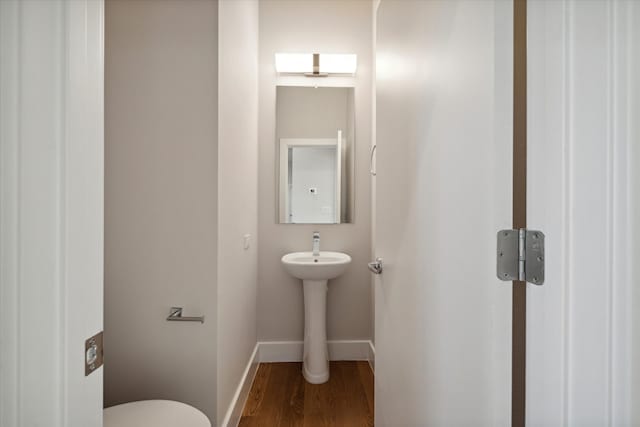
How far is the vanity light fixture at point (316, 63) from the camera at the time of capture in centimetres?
250

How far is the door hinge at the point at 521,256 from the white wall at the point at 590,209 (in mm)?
21

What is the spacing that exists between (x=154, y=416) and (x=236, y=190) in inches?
42.2

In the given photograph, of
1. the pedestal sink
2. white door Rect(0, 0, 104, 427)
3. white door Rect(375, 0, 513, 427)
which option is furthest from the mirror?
white door Rect(0, 0, 104, 427)

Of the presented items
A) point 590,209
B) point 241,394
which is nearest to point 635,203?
point 590,209

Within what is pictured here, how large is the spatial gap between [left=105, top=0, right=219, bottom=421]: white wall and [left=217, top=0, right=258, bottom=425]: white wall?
0.19 feet

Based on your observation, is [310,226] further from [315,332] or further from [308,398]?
[308,398]

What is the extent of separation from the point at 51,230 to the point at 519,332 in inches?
32.9

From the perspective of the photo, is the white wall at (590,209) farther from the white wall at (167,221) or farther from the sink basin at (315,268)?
the sink basin at (315,268)

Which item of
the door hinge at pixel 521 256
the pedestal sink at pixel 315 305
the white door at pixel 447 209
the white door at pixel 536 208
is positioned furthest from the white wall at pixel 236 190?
the door hinge at pixel 521 256

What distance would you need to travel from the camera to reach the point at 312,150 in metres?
2.60

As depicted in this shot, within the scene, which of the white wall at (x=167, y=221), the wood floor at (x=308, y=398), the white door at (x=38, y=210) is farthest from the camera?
the wood floor at (x=308, y=398)

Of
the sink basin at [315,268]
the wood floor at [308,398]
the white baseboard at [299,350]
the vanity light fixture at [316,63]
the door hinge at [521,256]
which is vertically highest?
the vanity light fixture at [316,63]

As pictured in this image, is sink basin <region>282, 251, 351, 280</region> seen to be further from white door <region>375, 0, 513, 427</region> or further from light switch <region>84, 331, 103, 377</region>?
light switch <region>84, 331, 103, 377</region>

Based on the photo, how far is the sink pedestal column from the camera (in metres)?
2.28
